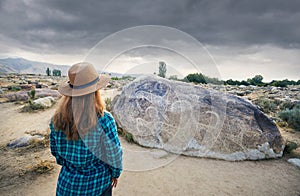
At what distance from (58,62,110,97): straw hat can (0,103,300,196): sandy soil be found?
2.57 metres

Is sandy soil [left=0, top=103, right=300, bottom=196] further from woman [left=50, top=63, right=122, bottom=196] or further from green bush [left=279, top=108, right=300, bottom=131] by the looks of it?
green bush [left=279, top=108, right=300, bottom=131]

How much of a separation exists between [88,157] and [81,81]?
2.51 feet

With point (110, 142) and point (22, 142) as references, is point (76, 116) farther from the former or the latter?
point (22, 142)

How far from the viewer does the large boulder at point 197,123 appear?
4.92m

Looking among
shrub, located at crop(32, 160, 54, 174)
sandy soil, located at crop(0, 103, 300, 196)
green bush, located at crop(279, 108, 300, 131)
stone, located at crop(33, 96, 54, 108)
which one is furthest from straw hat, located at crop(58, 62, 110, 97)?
stone, located at crop(33, 96, 54, 108)

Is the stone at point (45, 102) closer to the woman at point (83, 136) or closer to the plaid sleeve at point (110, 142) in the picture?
the woman at point (83, 136)

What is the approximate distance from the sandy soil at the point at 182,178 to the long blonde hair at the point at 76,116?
2336 millimetres

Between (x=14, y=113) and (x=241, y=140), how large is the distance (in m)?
9.79

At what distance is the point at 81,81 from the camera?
5.79ft

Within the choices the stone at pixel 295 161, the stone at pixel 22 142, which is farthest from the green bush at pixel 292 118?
the stone at pixel 22 142

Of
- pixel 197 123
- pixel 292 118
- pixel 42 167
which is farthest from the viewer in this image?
pixel 292 118

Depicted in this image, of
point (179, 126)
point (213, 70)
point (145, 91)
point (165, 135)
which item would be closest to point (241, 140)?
point (179, 126)

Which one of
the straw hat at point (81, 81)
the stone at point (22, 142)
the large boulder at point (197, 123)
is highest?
the straw hat at point (81, 81)

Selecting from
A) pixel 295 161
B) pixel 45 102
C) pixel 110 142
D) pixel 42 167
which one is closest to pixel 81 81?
pixel 110 142
